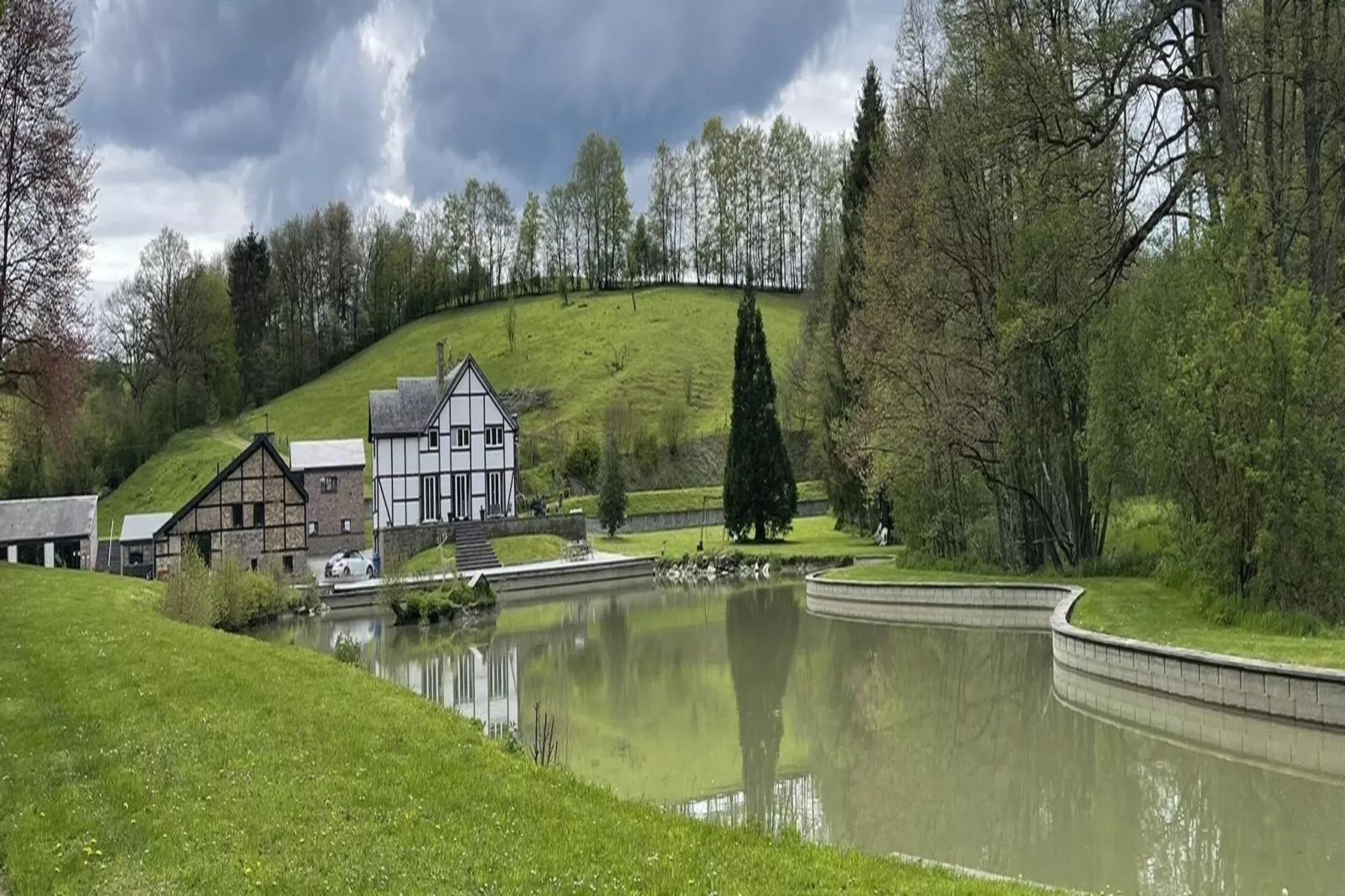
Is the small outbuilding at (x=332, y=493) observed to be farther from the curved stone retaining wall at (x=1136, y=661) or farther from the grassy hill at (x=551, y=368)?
the curved stone retaining wall at (x=1136, y=661)

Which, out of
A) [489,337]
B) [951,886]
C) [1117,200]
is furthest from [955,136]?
[489,337]

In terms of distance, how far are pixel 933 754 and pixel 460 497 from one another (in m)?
33.9

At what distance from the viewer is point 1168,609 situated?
1492 centimetres

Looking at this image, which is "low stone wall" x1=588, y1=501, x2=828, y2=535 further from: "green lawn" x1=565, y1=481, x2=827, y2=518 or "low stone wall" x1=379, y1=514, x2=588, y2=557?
"low stone wall" x1=379, y1=514, x2=588, y2=557

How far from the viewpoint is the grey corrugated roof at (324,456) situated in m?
40.7

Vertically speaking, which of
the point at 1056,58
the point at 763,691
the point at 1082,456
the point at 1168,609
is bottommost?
the point at 763,691

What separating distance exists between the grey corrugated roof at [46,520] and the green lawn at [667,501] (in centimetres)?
2085

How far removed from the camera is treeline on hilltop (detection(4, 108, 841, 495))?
70.4m

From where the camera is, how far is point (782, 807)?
8953mm

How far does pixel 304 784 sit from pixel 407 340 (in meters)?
69.5

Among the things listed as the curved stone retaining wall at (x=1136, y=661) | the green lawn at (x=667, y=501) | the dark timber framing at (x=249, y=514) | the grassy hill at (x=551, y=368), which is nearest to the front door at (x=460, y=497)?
the green lawn at (x=667, y=501)

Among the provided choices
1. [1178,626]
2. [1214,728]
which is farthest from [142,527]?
[1214,728]

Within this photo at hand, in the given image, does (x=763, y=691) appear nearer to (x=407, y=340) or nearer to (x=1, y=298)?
(x=1, y=298)

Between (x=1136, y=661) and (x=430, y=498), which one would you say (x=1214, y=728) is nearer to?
(x=1136, y=661)
